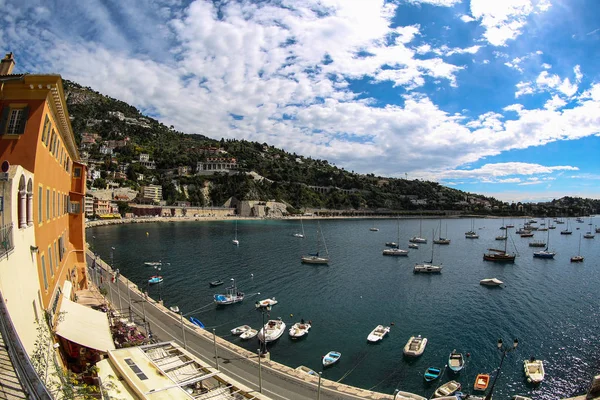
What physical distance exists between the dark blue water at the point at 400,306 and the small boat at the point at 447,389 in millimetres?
987

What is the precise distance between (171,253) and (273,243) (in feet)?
95.3

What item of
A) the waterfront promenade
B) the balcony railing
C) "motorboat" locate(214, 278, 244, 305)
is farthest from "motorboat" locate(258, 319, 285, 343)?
the balcony railing

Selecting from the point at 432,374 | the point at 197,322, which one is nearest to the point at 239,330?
the point at 197,322

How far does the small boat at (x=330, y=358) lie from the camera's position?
2836 centimetres

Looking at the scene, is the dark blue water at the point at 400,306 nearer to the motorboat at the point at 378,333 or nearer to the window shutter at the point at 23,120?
the motorboat at the point at 378,333

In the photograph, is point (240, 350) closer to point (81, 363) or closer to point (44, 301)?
point (81, 363)

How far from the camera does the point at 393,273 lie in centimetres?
6462

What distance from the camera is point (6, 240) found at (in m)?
9.74

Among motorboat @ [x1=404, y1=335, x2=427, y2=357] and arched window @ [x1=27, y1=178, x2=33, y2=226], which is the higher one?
arched window @ [x1=27, y1=178, x2=33, y2=226]

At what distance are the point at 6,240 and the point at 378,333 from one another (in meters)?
31.0

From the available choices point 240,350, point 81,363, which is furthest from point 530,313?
point 81,363

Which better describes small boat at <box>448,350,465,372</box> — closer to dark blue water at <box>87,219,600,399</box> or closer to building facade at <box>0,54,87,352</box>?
dark blue water at <box>87,219,600,399</box>

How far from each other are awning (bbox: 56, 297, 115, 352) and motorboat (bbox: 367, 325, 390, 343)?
74.5 feet

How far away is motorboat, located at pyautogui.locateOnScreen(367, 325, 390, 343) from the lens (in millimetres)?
33109
